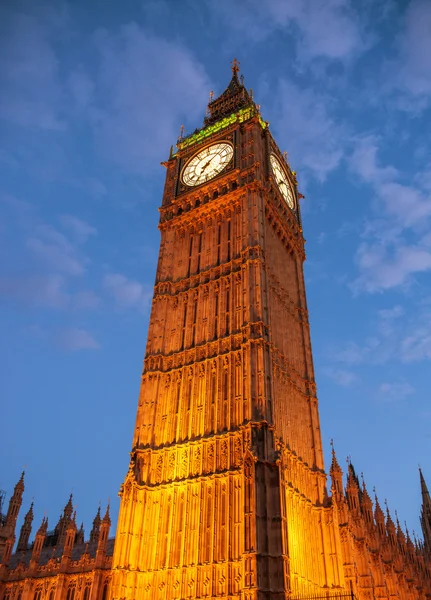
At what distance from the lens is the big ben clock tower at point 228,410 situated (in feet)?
102

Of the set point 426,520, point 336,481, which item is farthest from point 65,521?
point 426,520

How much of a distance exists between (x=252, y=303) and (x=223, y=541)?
16.1 meters

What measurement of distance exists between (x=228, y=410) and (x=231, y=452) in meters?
2.97

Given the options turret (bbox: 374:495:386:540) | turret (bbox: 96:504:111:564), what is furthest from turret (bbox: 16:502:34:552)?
turret (bbox: 374:495:386:540)

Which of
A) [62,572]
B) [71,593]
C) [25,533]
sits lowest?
[71,593]

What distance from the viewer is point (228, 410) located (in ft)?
117

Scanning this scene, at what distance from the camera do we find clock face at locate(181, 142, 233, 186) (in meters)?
51.7

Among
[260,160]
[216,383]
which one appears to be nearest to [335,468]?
[216,383]

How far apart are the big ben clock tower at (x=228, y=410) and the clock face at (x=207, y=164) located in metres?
0.14

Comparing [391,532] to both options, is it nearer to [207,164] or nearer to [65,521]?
[65,521]

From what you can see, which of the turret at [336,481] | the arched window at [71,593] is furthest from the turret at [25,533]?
the turret at [336,481]

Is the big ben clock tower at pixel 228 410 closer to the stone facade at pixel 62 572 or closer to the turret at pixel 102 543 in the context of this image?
the turret at pixel 102 543

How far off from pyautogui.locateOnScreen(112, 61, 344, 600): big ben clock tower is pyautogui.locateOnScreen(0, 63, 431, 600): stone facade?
10 cm

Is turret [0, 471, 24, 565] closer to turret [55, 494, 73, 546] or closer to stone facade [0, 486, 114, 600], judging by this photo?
stone facade [0, 486, 114, 600]
